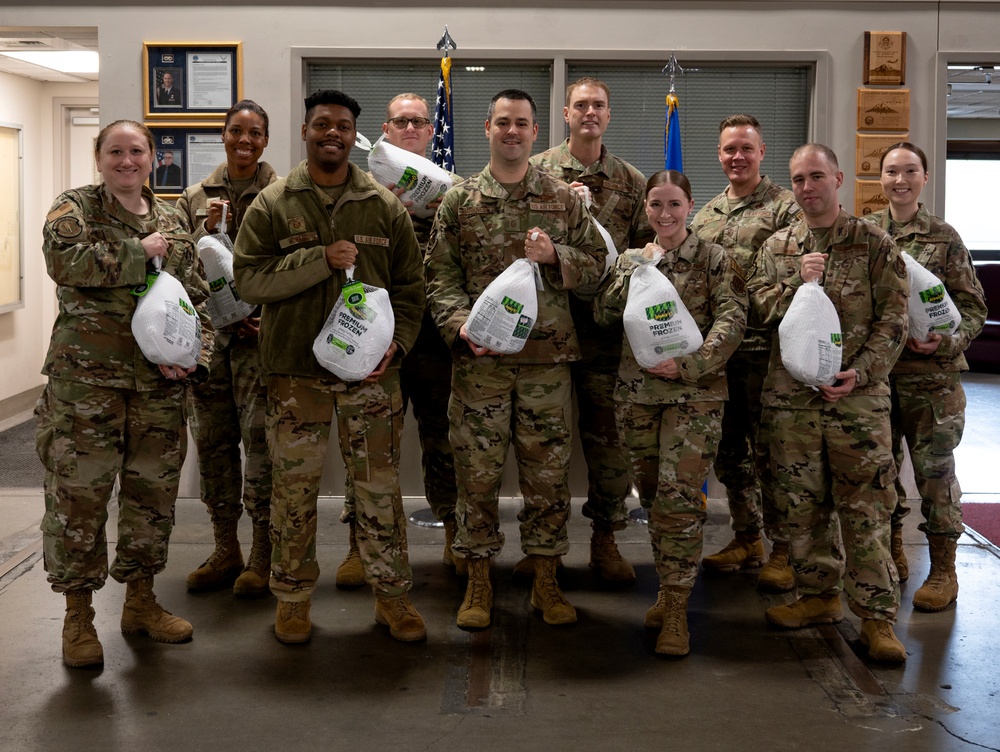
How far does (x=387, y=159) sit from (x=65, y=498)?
1.55 m

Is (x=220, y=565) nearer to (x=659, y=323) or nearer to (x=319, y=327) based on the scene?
(x=319, y=327)

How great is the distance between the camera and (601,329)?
153 inches

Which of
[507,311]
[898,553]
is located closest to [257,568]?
[507,311]

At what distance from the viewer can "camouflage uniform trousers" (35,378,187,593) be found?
315cm

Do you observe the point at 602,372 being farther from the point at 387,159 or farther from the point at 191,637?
the point at 191,637

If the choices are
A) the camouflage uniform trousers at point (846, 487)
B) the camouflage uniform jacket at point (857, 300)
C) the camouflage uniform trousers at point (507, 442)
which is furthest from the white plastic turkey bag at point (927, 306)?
the camouflage uniform trousers at point (507, 442)

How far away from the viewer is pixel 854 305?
332cm

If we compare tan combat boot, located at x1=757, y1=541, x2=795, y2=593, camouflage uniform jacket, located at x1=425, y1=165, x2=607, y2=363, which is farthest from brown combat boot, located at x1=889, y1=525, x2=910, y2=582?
camouflage uniform jacket, located at x1=425, y1=165, x2=607, y2=363

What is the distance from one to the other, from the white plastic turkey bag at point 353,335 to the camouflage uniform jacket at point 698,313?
813mm

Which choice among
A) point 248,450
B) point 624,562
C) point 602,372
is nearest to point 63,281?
point 248,450

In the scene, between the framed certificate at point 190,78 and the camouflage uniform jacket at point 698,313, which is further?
the framed certificate at point 190,78

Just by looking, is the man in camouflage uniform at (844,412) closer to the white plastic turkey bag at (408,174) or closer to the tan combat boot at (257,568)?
the white plastic turkey bag at (408,174)

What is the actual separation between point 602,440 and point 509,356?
0.65 m

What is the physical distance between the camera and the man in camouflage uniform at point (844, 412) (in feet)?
10.7
